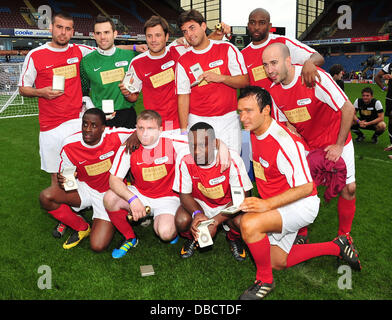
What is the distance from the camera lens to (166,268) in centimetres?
290

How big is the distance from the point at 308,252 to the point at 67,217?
7.28ft

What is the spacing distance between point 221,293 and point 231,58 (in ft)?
7.06

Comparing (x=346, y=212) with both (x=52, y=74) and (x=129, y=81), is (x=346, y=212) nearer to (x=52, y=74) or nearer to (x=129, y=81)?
(x=129, y=81)

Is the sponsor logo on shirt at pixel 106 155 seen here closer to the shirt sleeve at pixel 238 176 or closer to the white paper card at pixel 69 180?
the white paper card at pixel 69 180

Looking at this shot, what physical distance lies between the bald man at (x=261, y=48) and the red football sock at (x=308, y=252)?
1538mm

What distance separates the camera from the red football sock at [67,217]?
334 centimetres

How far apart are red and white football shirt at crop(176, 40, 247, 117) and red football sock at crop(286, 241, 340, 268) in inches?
59.2

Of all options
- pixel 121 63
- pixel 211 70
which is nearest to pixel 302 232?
pixel 211 70

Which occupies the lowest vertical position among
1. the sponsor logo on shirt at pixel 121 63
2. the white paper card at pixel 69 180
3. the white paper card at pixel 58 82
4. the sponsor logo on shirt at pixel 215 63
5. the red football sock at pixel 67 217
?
the red football sock at pixel 67 217

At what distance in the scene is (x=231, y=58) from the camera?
11.1ft

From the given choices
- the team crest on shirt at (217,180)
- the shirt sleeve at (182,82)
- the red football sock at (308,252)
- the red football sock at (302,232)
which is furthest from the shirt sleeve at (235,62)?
the red football sock at (308,252)

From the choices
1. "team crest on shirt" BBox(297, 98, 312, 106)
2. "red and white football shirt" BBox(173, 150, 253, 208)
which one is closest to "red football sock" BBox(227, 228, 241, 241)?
"red and white football shirt" BBox(173, 150, 253, 208)

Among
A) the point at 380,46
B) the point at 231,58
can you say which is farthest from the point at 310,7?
the point at 231,58
